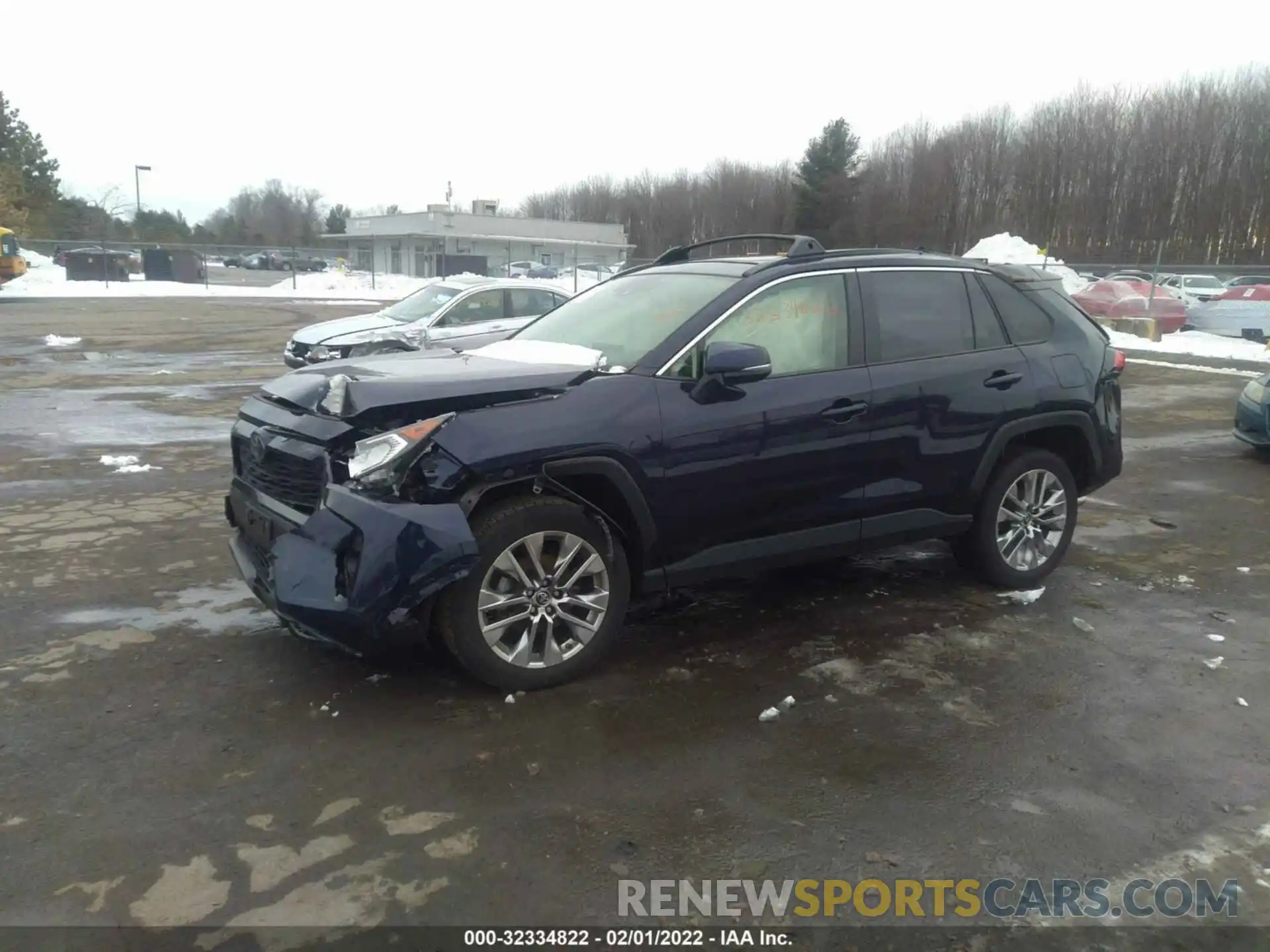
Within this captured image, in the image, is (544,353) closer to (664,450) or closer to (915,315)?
(664,450)

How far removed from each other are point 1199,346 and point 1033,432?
59.8 ft

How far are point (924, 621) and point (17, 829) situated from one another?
397 centimetres

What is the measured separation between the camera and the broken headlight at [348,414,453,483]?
3.60 m

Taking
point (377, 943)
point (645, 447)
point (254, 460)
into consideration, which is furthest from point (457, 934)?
point (254, 460)

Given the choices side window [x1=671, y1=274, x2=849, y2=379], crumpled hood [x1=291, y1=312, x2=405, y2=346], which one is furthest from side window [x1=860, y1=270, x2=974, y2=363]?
crumpled hood [x1=291, y1=312, x2=405, y2=346]

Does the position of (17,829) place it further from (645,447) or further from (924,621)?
(924,621)

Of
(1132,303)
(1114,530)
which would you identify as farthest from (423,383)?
(1132,303)

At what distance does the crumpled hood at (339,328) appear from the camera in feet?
40.5

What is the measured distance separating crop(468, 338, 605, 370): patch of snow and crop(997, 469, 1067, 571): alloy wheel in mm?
2487

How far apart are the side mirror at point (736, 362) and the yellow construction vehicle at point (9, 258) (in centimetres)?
4038

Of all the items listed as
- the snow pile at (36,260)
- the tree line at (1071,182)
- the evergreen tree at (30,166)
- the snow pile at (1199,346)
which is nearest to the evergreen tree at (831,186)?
the tree line at (1071,182)

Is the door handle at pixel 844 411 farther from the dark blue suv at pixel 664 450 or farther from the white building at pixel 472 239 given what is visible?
the white building at pixel 472 239

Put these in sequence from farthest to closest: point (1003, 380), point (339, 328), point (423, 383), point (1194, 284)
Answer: point (1194, 284), point (339, 328), point (1003, 380), point (423, 383)

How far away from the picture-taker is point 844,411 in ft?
14.6
